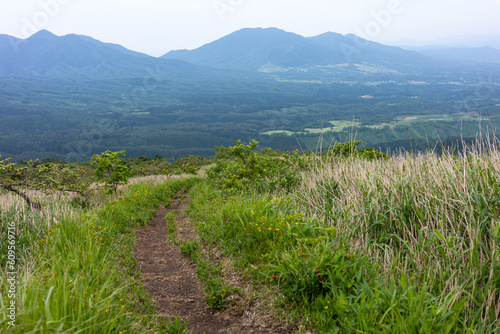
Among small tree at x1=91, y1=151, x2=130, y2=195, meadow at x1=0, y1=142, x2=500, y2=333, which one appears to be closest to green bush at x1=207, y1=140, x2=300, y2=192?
meadow at x1=0, y1=142, x2=500, y2=333

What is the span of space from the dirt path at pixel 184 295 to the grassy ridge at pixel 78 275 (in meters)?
0.25

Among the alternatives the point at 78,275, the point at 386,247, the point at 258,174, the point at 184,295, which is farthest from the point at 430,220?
the point at 258,174

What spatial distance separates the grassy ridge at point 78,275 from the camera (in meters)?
2.33

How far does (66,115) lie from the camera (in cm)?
16312

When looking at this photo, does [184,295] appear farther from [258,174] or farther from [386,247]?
[258,174]

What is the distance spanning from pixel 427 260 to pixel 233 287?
A: 2.24 meters

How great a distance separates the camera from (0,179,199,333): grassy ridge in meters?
2.33

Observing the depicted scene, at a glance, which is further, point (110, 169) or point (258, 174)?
point (110, 169)

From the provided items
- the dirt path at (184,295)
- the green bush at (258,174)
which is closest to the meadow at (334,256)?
the dirt path at (184,295)

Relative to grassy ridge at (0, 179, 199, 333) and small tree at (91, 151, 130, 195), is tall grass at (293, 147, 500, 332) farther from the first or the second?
small tree at (91, 151, 130, 195)

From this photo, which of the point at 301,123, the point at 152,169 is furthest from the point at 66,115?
the point at 152,169

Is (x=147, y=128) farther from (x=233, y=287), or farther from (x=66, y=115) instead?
(x=233, y=287)

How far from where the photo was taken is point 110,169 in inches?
400

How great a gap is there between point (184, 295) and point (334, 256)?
1974 mm
